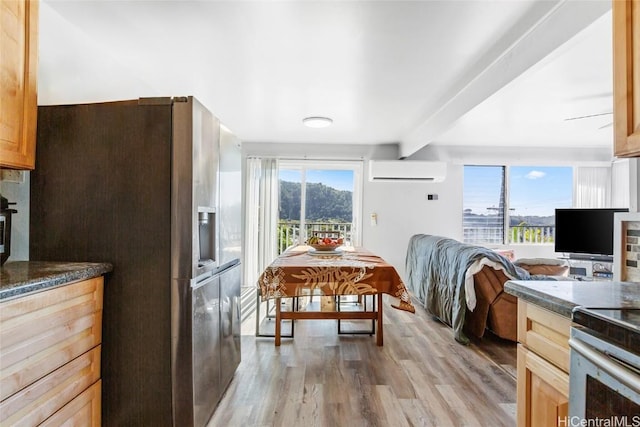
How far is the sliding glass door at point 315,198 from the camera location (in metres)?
5.73

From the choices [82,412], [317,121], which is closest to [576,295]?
[82,412]

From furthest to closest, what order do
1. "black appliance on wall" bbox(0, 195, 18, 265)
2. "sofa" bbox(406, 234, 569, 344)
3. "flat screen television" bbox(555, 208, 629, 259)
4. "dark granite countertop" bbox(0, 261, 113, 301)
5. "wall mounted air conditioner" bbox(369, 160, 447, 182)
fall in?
"wall mounted air conditioner" bbox(369, 160, 447, 182)
"flat screen television" bbox(555, 208, 629, 259)
"sofa" bbox(406, 234, 569, 344)
"black appliance on wall" bbox(0, 195, 18, 265)
"dark granite countertop" bbox(0, 261, 113, 301)

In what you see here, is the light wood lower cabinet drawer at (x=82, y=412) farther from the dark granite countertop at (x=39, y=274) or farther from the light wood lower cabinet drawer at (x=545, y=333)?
the light wood lower cabinet drawer at (x=545, y=333)

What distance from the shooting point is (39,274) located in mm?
1248

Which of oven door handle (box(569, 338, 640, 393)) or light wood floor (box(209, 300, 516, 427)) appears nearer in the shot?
oven door handle (box(569, 338, 640, 393))

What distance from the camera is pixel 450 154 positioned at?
5660mm

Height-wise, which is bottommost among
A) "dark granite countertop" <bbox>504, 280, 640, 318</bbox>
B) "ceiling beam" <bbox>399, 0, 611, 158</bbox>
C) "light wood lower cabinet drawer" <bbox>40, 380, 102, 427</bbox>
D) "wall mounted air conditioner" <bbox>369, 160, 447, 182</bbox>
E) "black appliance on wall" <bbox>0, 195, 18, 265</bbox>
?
"light wood lower cabinet drawer" <bbox>40, 380, 102, 427</bbox>

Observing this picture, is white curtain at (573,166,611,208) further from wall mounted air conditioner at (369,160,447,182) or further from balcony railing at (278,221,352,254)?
balcony railing at (278,221,352,254)

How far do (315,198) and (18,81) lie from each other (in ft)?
15.0

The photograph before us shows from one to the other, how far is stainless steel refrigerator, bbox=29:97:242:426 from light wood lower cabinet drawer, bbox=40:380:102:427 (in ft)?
0.19

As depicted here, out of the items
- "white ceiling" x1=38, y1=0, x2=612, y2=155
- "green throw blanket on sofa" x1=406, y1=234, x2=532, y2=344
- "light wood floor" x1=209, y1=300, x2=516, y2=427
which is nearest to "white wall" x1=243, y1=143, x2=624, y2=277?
"green throw blanket on sofa" x1=406, y1=234, x2=532, y2=344

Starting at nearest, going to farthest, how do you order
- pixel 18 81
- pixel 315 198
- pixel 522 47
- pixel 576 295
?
pixel 576 295 → pixel 18 81 → pixel 522 47 → pixel 315 198

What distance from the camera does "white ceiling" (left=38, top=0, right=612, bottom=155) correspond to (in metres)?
1.89

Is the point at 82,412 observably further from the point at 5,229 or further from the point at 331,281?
the point at 331,281
